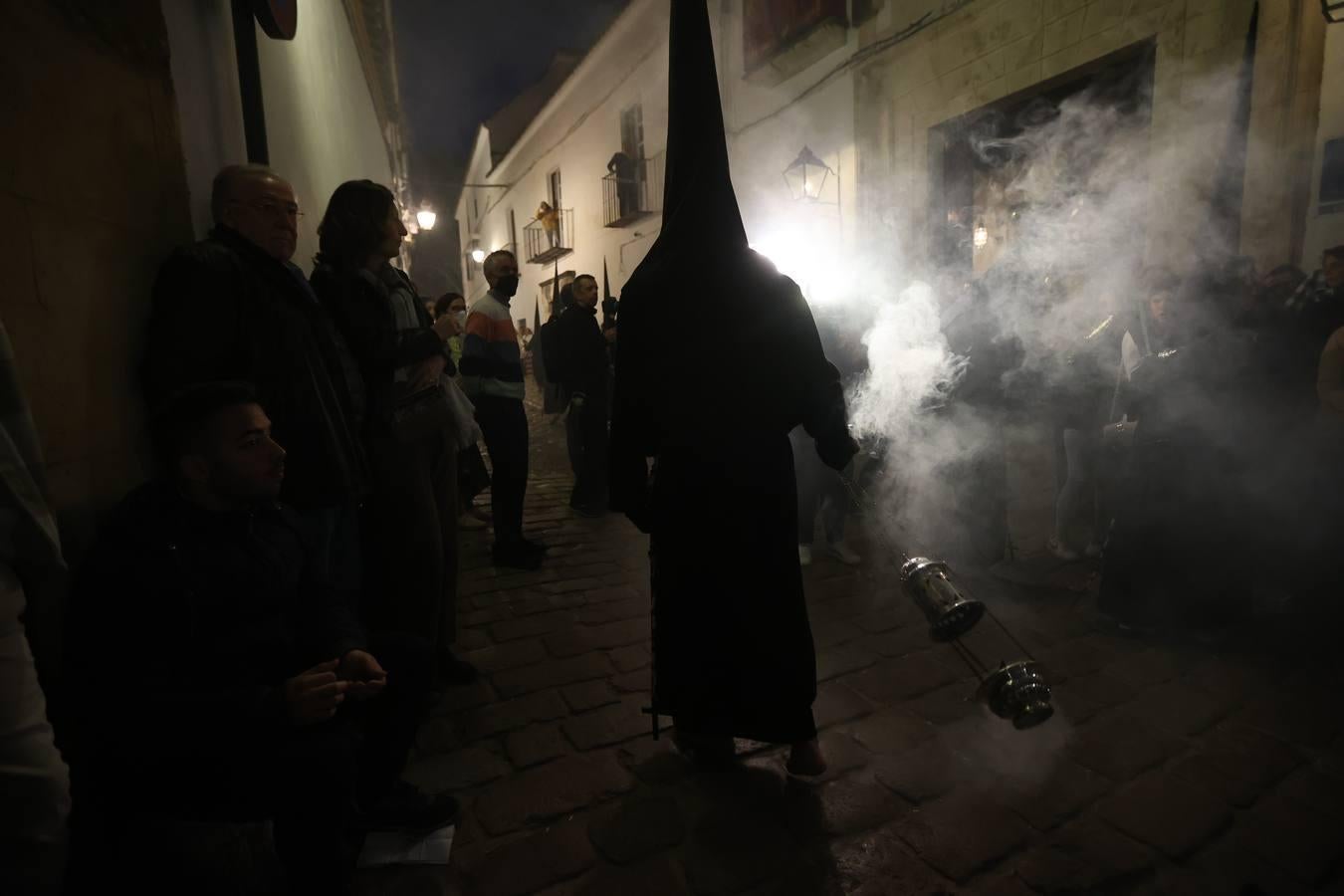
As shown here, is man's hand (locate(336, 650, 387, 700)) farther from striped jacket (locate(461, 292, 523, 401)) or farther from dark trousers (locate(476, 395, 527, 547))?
striped jacket (locate(461, 292, 523, 401))

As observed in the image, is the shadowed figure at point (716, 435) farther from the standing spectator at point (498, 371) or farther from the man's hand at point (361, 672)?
the standing spectator at point (498, 371)

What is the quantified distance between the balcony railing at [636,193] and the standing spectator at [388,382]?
41.8 feet

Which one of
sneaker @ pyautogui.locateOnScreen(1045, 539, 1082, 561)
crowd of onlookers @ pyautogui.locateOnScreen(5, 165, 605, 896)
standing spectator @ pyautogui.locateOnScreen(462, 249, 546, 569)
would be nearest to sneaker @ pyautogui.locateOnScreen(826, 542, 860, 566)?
sneaker @ pyautogui.locateOnScreen(1045, 539, 1082, 561)

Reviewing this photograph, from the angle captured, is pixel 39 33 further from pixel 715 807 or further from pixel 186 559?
pixel 715 807

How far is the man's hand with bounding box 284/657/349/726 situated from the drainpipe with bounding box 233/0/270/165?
251cm

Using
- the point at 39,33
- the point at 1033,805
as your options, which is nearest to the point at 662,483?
the point at 1033,805

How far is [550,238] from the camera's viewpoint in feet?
70.7

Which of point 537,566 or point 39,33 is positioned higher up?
point 39,33

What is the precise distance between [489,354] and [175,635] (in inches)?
127

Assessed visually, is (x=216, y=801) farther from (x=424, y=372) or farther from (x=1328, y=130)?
(x=1328, y=130)

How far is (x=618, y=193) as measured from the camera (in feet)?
52.3

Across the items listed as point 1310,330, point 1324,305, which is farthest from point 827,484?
point 1324,305

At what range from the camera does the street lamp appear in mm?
9125

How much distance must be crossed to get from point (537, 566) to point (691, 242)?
3.14 m
